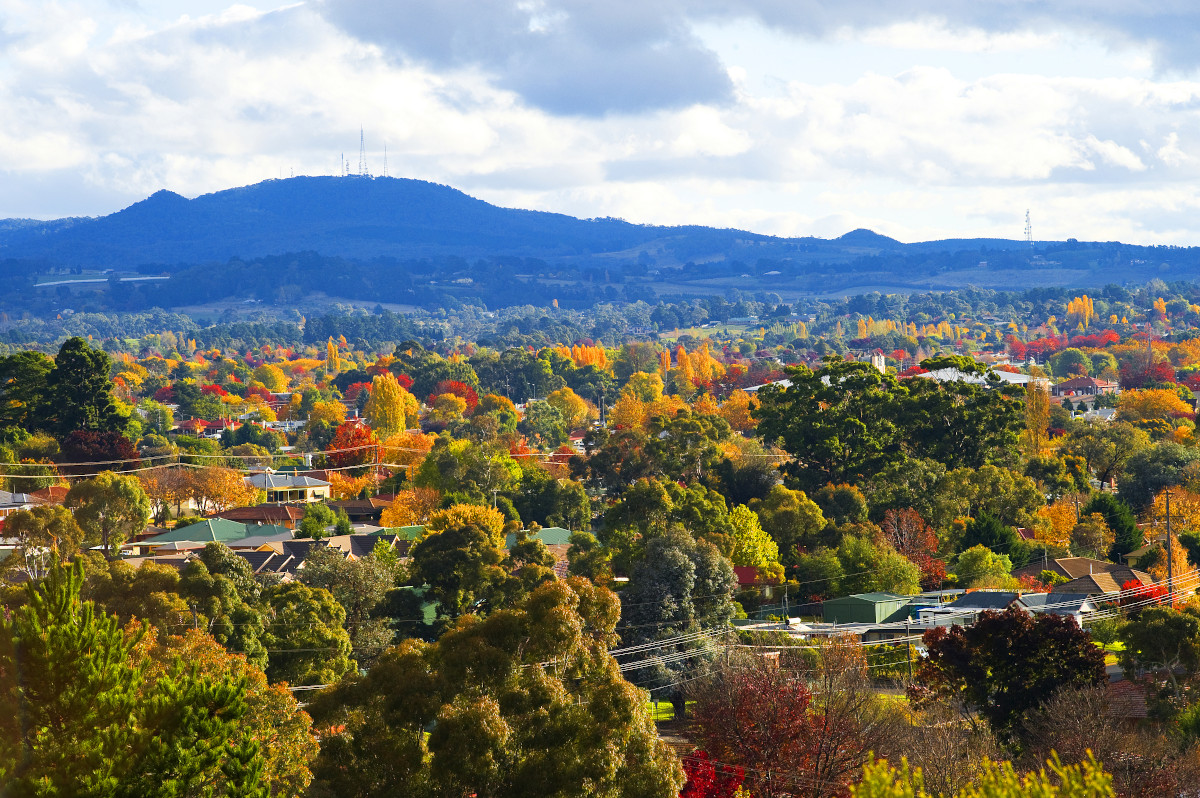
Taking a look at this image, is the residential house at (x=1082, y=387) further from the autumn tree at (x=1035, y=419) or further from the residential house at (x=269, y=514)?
the residential house at (x=269, y=514)

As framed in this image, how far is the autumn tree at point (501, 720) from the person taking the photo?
1822cm

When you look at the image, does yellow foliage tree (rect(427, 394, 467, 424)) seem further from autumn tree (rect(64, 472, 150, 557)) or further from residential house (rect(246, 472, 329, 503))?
autumn tree (rect(64, 472, 150, 557))

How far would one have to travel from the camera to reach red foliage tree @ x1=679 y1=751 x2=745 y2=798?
75.6ft

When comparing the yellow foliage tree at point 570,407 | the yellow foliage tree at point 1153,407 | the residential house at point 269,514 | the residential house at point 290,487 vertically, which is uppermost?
the yellow foliage tree at point 1153,407

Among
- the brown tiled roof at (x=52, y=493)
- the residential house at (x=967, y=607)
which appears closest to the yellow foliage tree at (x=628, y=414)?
the brown tiled roof at (x=52, y=493)

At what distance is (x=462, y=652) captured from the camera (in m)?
19.3

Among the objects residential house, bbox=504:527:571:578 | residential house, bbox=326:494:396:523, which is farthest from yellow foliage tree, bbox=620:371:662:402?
residential house, bbox=504:527:571:578

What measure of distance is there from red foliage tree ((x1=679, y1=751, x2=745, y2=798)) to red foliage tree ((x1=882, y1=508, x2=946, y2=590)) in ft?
82.4

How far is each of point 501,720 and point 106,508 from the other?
35.1 meters

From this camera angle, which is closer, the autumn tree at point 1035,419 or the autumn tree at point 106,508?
the autumn tree at point 106,508

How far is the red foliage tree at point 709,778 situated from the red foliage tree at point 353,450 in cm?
5391

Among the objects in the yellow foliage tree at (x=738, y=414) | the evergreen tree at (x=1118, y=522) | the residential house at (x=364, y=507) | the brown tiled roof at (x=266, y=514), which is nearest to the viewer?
the evergreen tree at (x=1118, y=522)

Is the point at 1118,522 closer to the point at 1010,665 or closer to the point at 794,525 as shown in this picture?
the point at 794,525

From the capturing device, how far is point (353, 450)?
7988 centimetres
